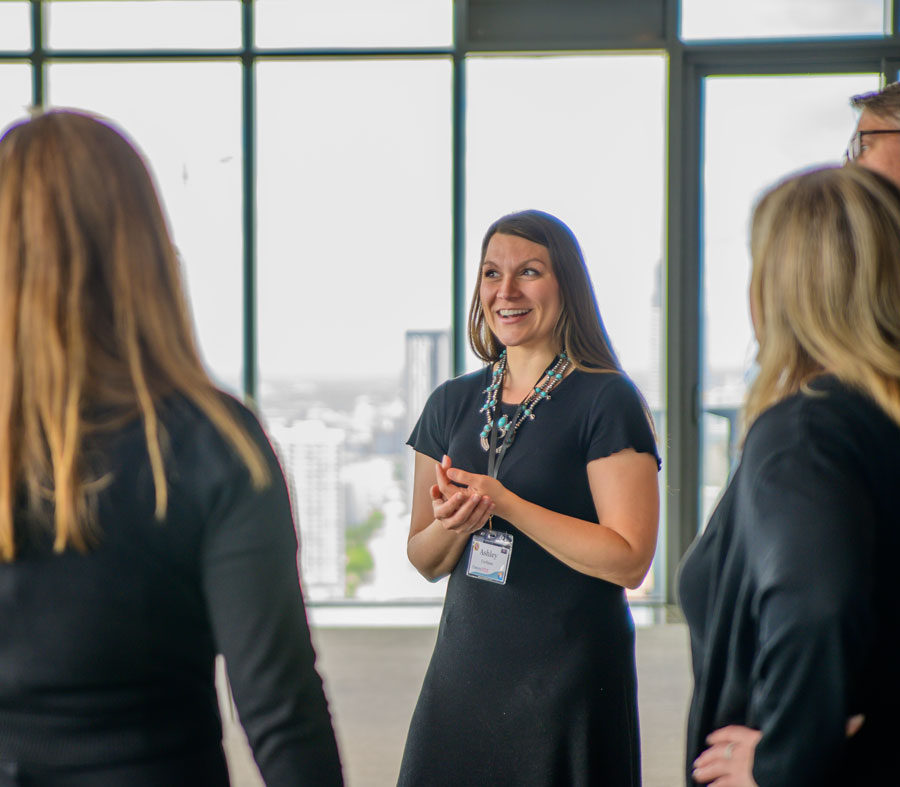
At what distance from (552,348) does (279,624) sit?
3.35 feet

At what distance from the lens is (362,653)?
4.36 m

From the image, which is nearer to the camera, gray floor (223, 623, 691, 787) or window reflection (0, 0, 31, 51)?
gray floor (223, 623, 691, 787)

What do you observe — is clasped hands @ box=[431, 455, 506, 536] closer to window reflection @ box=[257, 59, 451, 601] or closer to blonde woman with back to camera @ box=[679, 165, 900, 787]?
blonde woman with back to camera @ box=[679, 165, 900, 787]

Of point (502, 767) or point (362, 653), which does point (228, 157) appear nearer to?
point (362, 653)

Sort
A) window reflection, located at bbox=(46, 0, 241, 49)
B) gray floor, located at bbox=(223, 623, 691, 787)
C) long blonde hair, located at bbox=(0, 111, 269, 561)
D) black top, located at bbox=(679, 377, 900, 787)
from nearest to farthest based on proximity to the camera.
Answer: long blonde hair, located at bbox=(0, 111, 269, 561), black top, located at bbox=(679, 377, 900, 787), gray floor, located at bbox=(223, 623, 691, 787), window reflection, located at bbox=(46, 0, 241, 49)

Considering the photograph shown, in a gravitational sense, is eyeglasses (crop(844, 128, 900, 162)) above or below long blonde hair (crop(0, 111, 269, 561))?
above

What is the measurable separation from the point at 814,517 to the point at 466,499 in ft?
2.34

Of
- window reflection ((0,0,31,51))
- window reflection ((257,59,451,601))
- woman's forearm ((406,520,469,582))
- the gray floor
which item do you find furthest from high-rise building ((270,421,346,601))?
woman's forearm ((406,520,469,582))

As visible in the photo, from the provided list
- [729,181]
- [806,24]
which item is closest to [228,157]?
[729,181]

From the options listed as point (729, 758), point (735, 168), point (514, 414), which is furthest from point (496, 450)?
point (735, 168)

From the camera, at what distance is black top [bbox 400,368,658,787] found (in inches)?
61.6

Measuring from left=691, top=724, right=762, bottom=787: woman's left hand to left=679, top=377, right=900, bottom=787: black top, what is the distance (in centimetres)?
2

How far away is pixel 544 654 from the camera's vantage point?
1583mm

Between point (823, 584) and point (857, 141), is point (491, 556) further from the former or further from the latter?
point (857, 141)
